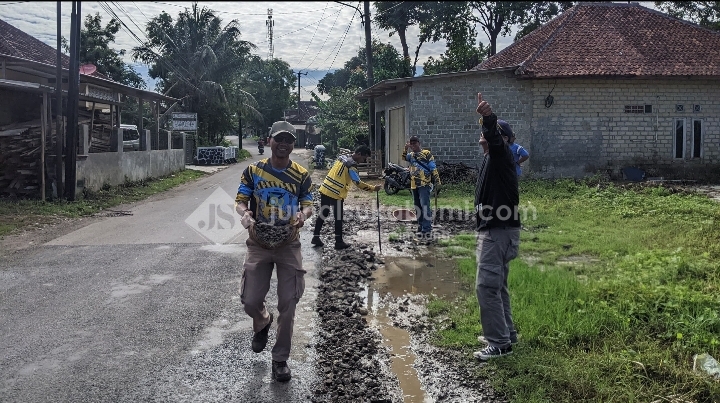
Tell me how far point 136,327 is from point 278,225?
2054mm

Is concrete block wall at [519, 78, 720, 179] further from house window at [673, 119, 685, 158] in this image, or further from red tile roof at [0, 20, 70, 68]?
red tile roof at [0, 20, 70, 68]

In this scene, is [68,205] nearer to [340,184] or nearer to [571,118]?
[340,184]

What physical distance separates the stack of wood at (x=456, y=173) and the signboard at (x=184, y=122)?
62.4ft

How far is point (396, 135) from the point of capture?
22281 mm

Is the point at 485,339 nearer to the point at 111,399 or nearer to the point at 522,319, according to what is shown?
the point at 522,319

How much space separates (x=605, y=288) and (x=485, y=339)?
1.93 metres

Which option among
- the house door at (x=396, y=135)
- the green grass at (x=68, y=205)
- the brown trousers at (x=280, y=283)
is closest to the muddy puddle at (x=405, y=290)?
the brown trousers at (x=280, y=283)

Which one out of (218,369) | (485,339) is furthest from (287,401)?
(485,339)

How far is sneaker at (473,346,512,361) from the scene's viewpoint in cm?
480

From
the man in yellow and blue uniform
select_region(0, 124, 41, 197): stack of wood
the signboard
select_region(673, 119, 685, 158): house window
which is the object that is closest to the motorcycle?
the man in yellow and blue uniform

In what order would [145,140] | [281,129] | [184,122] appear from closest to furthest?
[281,129] → [145,140] → [184,122]

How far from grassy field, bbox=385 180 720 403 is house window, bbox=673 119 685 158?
32.2 feet

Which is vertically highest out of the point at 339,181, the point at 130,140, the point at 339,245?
the point at 130,140

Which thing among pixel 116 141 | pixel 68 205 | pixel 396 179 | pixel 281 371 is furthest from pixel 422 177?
pixel 116 141
